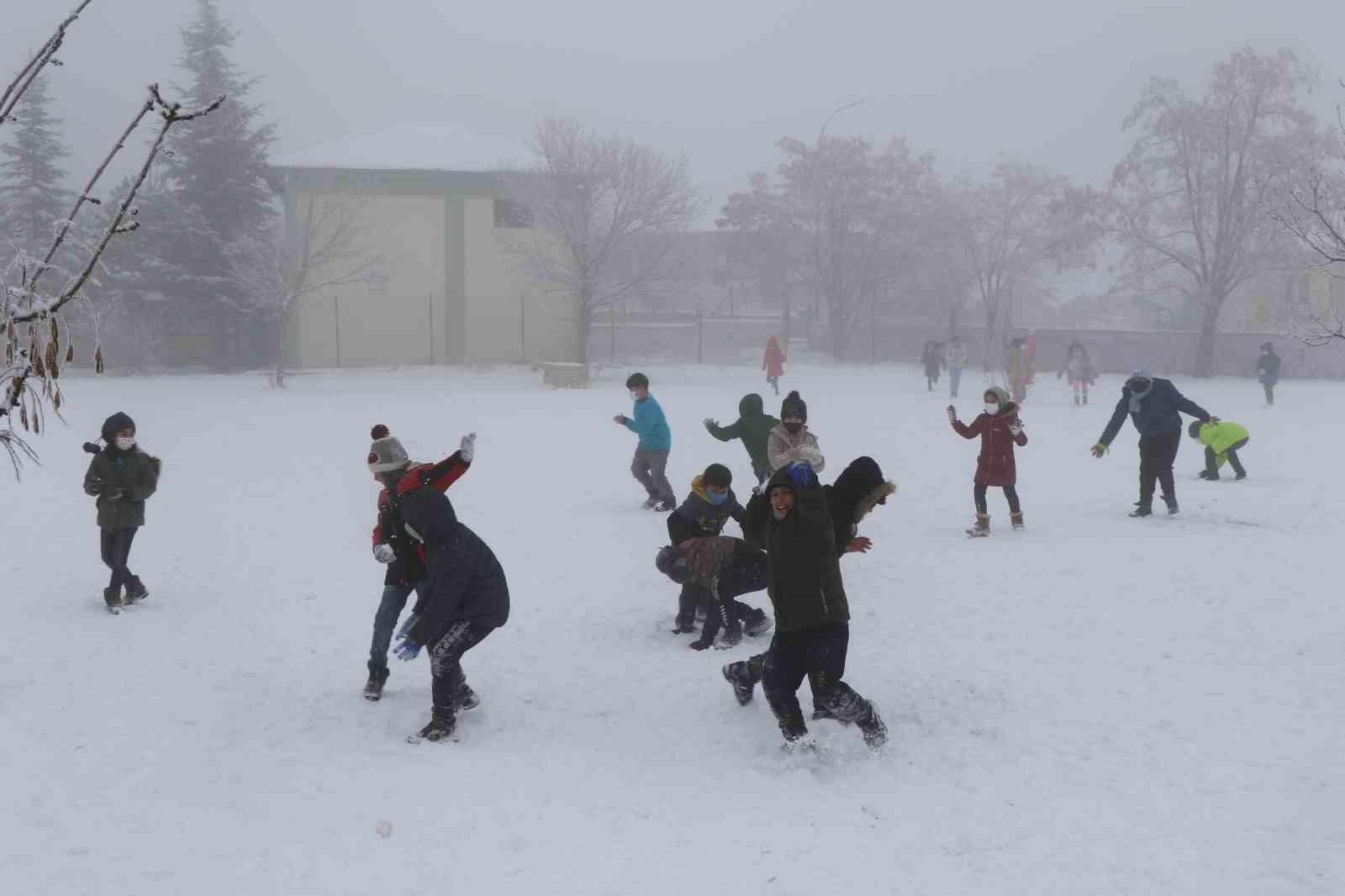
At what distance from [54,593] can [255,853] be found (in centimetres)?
583

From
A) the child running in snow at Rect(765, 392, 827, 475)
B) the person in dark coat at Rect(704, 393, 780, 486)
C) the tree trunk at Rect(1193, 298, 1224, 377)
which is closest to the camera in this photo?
the child running in snow at Rect(765, 392, 827, 475)

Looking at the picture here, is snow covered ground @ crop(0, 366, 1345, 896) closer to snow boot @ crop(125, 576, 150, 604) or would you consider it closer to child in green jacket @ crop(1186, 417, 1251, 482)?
snow boot @ crop(125, 576, 150, 604)

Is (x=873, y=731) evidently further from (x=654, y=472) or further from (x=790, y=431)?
(x=654, y=472)

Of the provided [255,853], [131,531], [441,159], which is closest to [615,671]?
[255,853]

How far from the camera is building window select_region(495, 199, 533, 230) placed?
1615 inches

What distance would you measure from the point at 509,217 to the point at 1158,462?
3216cm

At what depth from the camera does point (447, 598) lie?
634 centimetres

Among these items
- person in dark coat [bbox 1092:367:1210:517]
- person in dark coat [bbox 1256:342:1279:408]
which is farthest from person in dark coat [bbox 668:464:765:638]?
person in dark coat [bbox 1256:342:1279:408]

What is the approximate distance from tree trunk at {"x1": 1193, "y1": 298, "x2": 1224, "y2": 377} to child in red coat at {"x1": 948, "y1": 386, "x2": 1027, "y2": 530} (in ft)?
96.9

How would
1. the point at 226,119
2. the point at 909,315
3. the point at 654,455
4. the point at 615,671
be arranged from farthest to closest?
the point at 909,315
the point at 226,119
the point at 654,455
the point at 615,671

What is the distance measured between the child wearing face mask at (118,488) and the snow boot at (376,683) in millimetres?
3162

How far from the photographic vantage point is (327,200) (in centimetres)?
3872

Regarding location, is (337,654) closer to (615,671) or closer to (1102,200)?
(615,671)

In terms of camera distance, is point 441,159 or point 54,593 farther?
point 441,159
